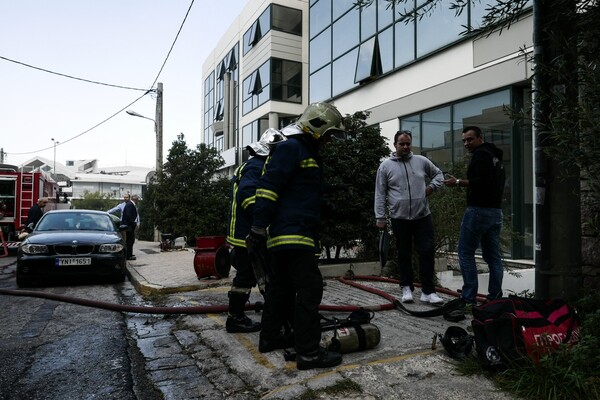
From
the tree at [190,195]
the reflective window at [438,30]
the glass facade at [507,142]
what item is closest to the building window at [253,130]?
the tree at [190,195]

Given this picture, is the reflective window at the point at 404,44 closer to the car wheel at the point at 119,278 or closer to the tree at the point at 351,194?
the tree at the point at 351,194

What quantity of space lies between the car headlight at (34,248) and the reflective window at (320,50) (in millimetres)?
12991

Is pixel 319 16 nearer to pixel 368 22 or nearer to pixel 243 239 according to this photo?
pixel 368 22

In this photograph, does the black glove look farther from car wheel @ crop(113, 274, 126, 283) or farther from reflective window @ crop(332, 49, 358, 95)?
reflective window @ crop(332, 49, 358, 95)

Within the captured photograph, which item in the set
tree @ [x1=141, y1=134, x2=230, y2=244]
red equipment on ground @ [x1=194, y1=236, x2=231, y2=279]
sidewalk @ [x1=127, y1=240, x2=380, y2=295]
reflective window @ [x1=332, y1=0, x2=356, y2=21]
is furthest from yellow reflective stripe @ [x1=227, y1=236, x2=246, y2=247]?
reflective window @ [x1=332, y1=0, x2=356, y2=21]

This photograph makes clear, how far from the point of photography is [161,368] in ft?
11.2

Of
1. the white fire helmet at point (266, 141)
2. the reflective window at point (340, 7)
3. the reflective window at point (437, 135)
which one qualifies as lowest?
the white fire helmet at point (266, 141)

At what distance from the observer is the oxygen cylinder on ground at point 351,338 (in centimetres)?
331

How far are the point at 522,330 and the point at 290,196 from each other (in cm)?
172

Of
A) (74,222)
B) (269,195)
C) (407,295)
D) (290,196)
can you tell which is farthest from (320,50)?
(269,195)

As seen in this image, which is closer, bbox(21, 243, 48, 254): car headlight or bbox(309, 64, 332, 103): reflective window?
bbox(21, 243, 48, 254): car headlight

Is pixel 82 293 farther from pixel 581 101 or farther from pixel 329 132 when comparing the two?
pixel 581 101

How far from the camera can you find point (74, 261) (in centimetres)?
723

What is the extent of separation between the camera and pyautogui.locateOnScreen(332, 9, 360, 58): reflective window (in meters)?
15.4
